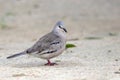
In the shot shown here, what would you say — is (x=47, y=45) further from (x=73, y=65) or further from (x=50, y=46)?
(x=73, y=65)

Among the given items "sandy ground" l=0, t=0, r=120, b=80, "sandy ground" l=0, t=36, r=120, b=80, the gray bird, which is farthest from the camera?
the gray bird

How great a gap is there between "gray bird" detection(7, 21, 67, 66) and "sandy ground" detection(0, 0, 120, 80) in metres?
0.20

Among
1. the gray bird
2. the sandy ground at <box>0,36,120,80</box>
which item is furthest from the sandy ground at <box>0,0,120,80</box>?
the gray bird

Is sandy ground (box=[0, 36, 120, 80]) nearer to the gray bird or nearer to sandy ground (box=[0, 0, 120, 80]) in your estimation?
sandy ground (box=[0, 0, 120, 80])

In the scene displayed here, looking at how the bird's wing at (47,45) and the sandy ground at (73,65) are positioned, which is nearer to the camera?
the sandy ground at (73,65)

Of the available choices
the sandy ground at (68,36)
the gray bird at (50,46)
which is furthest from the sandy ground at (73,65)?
the gray bird at (50,46)

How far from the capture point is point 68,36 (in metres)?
14.4

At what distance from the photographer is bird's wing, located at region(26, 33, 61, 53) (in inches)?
356

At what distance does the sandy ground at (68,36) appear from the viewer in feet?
27.5

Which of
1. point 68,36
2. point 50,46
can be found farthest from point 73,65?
point 68,36

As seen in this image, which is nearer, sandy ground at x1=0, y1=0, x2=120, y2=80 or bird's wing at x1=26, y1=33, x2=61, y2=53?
sandy ground at x1=0, y1=0, x2=120, y2=80

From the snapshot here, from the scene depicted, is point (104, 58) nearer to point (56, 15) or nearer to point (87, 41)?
point (87, 41)

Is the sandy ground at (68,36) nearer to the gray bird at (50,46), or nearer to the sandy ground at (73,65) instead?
the sandy ground at (73,65)

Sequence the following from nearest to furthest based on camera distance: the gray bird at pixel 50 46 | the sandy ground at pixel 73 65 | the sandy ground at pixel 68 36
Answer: the sandy ground at pixel 73 65 < the sandy ground at pixel 68 36 < the gray bird at pixel 50 46
